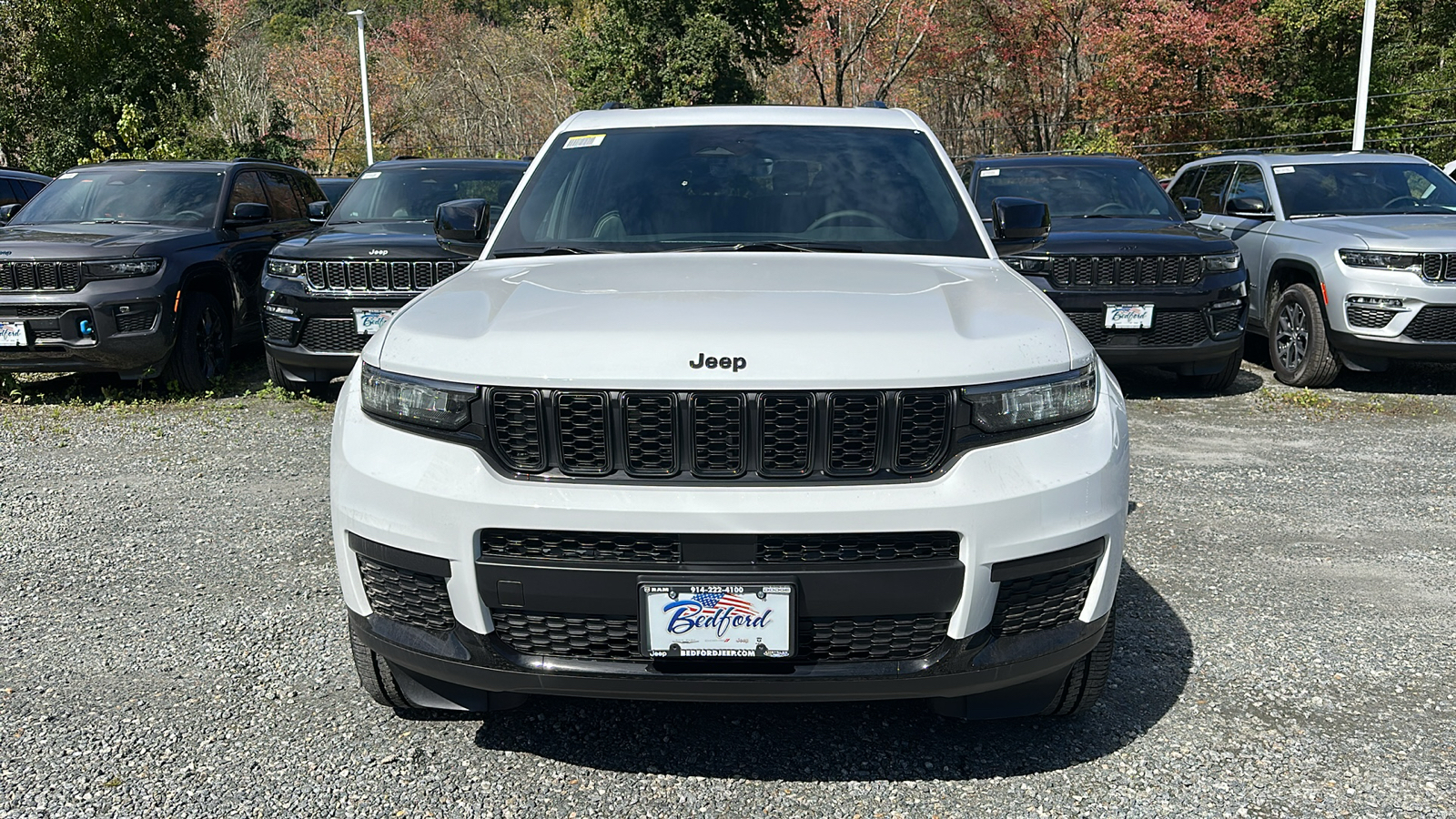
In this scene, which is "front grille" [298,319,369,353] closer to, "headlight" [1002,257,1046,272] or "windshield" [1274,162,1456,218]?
"headlight" [1002,257,1046,272]

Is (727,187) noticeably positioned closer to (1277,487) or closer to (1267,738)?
(1267,738)

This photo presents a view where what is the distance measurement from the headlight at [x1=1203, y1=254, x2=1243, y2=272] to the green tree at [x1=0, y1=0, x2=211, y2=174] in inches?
945

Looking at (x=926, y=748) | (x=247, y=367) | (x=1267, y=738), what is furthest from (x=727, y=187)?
(x=247, y=367)

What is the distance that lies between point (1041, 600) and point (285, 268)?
22.1 ft

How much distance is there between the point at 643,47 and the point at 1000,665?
2843 cm

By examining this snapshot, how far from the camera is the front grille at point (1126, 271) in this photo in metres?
8.02

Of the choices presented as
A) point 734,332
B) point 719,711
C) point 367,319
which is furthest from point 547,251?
point 367,319

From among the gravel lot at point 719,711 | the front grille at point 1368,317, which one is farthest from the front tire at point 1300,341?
the gravel lot at point 719,711

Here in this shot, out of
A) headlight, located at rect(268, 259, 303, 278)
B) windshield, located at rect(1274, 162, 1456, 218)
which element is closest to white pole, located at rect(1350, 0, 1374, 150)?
windshield, located at rect(1274, 162, 1456, 218)

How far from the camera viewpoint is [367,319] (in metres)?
7.76

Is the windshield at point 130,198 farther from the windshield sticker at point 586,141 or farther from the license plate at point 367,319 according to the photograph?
the windshield sticker at point 586,141

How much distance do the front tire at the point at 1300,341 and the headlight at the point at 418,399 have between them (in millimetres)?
7825

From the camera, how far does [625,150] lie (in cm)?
413

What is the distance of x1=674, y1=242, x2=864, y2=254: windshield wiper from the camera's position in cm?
360
